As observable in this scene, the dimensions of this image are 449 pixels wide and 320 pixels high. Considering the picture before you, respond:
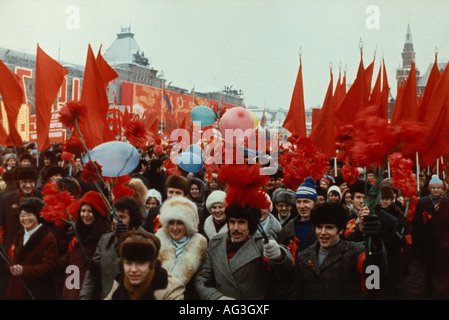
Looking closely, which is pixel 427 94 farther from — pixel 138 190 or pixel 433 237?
pixel 138 190

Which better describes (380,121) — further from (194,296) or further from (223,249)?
(194,296)

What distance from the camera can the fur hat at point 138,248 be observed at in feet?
9.32

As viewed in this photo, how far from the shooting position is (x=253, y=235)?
316 centimetres

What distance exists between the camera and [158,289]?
290 centimetres

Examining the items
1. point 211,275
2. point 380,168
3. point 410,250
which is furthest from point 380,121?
point 410,250

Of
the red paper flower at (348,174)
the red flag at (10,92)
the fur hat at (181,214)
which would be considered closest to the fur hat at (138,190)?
the fur hat at (181,214)

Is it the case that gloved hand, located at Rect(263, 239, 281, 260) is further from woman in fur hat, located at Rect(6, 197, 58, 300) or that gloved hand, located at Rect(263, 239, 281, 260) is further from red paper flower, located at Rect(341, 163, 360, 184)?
red paper flower, located at Rect(341, 163, 360, 184)

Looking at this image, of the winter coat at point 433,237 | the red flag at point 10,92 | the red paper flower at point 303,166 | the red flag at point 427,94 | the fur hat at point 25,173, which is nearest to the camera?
the fur hat at point 25,173

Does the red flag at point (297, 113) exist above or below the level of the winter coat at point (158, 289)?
above

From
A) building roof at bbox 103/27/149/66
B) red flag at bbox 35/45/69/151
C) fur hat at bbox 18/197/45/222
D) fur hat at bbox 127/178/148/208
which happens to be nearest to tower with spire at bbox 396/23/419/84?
fur hat at bbox 127/178/148/208

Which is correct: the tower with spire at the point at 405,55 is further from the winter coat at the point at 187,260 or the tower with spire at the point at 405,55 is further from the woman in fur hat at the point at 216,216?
the winter coat at the point at 187,260

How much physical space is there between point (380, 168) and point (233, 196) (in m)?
0.80

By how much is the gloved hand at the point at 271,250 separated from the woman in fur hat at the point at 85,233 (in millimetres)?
1364

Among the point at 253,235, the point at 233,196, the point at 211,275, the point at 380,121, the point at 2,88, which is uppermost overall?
the point at 2,88
